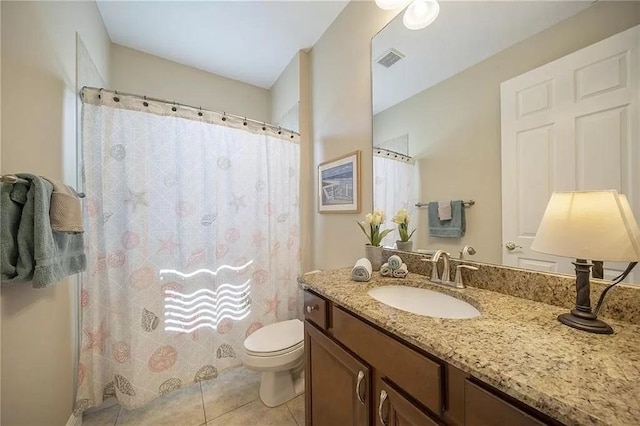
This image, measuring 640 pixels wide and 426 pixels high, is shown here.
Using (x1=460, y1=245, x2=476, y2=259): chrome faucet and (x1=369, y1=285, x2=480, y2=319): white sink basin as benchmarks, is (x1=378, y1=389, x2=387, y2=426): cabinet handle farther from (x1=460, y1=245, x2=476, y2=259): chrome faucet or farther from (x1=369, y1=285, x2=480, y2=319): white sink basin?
(x1=460, y1=245, x2=476, y2=259): chrome faucet

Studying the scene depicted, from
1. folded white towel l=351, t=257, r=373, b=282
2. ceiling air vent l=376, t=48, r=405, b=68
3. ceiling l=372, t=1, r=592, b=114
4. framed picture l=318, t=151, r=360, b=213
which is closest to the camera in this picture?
ceiling l=372, t=1, r=592, b=114

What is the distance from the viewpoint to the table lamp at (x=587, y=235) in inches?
22.9

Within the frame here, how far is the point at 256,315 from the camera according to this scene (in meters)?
1.89

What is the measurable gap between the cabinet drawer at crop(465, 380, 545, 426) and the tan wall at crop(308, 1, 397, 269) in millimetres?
1095

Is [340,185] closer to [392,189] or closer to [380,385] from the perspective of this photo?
[392,189]

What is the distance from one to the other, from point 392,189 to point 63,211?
159 centimetres

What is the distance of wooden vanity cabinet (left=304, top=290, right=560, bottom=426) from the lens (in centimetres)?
50

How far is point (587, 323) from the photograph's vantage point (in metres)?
0.63

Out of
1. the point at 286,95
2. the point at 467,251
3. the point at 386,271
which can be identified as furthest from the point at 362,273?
the point at 286,95

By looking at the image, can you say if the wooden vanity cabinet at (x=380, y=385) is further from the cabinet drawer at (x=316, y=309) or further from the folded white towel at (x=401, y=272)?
the folded white towel at (x=401, y=272)

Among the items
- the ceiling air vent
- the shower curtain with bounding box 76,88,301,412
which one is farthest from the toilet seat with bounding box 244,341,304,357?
the ceiling air vent

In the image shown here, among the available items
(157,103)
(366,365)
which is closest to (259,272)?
(366,365)

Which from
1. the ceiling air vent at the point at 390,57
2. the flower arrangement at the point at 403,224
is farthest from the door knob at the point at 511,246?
the ceiling air vent at the point at 390,57

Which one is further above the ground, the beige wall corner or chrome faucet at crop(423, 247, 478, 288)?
the beige wall corner
